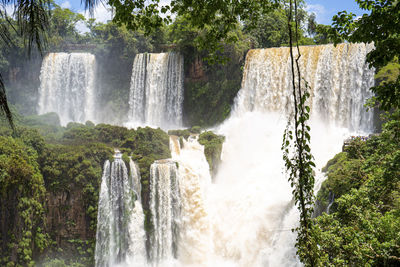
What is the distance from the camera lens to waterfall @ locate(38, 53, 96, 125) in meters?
24.2

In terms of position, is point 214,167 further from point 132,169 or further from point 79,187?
point 79,187

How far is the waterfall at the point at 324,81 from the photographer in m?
15.9

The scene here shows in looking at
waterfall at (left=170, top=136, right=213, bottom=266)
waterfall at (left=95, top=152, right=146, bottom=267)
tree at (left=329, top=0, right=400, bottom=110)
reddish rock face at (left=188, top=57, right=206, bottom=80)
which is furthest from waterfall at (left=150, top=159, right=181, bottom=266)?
reddish rock face at (left=188, top=57, right=206, bottom=80)

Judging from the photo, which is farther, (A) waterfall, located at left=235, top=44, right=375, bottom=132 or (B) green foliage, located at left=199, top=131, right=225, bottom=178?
(A) waterfall, located at left=235, top=44, right=375, bottom=132

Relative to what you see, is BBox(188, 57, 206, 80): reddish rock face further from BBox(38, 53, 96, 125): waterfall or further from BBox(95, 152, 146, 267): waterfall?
BBox(95, 152, 146, 267): waterfall

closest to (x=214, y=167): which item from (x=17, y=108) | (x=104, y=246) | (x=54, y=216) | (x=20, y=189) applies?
(x=104, y=246)

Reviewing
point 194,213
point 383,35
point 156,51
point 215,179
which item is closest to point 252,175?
point 215,179

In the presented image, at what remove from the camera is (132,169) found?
12.9 metres

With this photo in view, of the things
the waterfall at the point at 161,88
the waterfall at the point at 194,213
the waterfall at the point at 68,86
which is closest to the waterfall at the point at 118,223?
the waterfall at the point at 194,213

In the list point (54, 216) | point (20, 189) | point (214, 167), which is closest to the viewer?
point (20, 189)

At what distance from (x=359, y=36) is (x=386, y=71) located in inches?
502

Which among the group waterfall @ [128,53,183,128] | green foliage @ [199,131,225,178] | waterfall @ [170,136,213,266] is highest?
waterfall @ [128,53,183,128]

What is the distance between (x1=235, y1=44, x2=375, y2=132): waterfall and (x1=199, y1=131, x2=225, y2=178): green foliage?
12.9ft

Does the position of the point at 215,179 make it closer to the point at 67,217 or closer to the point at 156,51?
the point at 67,217
